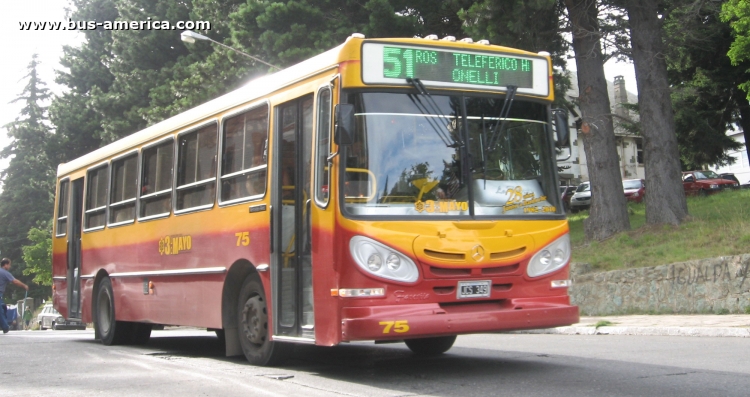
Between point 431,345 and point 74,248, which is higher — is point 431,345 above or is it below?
below

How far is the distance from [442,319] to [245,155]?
3.40 metres

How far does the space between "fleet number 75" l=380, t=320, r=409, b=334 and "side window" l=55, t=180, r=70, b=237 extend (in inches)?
416

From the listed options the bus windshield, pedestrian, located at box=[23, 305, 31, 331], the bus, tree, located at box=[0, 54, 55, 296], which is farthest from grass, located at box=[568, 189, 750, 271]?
tree, located at box=[0, 54, 55, 296]

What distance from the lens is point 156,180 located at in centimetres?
1296

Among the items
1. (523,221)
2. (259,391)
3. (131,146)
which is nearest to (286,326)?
(259,391)

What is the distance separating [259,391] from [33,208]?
69.7 metres

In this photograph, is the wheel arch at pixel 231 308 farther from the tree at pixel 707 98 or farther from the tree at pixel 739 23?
the tree at pixel 707 98

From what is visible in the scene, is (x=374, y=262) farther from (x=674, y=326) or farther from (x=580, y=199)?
(x=580, y=199)

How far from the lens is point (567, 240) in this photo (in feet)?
30.1

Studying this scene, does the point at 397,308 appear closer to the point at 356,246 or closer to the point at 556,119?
the point at 356,246

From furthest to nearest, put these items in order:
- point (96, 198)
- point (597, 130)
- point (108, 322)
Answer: point (597, 130) → point (96, 198) → point (108, 322)

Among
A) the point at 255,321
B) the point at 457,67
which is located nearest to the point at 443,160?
the point at 457,67

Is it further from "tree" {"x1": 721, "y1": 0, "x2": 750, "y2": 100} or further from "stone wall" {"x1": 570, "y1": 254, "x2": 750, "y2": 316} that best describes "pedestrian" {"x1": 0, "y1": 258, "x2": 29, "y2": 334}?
"tree" {"x1": 721, "y1": 0, "x2": 750, "y2": 100}

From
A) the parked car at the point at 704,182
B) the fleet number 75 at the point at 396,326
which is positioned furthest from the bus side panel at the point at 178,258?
the parked car at the point at 704,182
